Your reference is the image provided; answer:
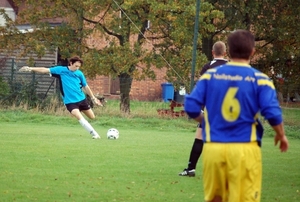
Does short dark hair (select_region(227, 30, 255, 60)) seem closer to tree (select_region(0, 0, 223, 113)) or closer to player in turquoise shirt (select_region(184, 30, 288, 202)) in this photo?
player in turquoise shirt (select_region(184, 30, 288, 202))

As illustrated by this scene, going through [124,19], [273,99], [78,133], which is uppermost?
[124,19]

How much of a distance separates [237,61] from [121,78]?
69.8ft

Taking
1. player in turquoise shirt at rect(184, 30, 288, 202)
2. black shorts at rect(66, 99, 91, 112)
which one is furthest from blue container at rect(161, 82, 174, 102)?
player in turquoise shirt at rect(184, 30, 288, 202)

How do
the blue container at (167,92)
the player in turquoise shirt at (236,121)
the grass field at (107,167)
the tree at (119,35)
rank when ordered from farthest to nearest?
the blue container at (167,92)
the tree at (119,35)
the grass field at (107,167)
the player in turquoise shirt at (236,121)

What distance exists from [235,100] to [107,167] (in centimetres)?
614

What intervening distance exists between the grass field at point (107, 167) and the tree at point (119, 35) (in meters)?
5.70

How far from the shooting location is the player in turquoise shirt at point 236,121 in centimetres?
620

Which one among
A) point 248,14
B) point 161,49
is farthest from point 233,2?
point 161,49

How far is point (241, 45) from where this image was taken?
6289mm

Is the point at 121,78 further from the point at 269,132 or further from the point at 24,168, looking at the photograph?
the point at 24,168

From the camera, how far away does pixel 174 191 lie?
32.3 ft

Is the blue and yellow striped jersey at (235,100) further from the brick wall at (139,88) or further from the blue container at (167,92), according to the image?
the blue container at (167,92)

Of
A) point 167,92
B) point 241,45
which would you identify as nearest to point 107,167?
point 241,45

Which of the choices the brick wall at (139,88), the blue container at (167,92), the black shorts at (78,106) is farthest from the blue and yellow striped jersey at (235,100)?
the blue container at (167,92)
